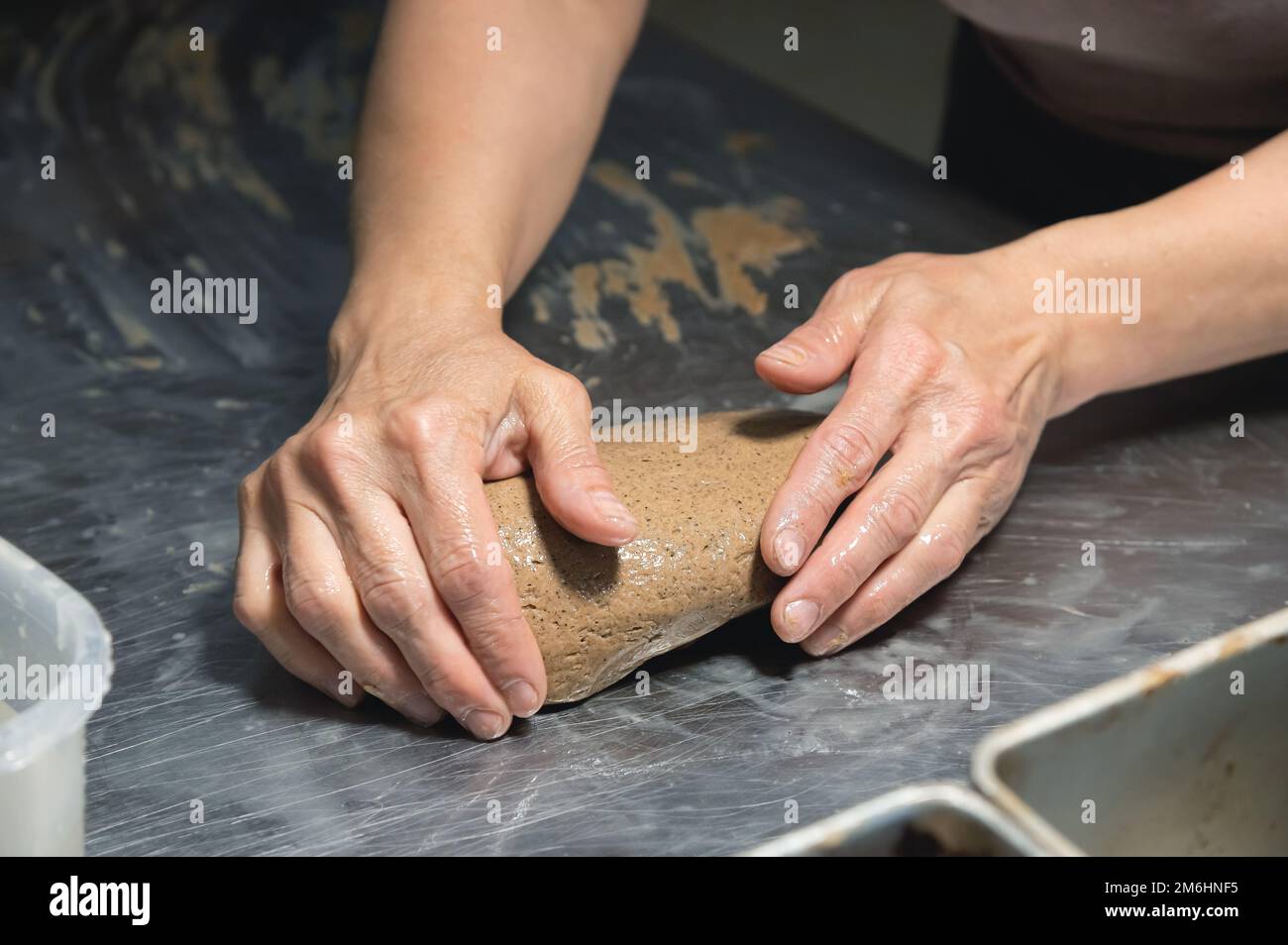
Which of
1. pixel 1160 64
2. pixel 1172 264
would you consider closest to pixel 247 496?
pixel 1172 264

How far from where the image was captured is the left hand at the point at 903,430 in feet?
3.91

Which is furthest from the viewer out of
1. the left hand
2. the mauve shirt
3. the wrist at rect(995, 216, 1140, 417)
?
the mauve shirt

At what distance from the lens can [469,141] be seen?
1509mm

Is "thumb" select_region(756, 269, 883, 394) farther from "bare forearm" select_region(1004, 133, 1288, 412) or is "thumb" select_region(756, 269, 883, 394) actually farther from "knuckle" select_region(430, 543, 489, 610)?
"knuckle" select_region(430, 543, 489, 610)

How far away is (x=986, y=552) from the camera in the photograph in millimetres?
1388

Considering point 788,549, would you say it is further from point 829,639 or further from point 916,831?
point 916,831

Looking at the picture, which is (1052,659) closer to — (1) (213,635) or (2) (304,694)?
(2) (304,694)

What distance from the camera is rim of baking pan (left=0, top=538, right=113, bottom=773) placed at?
2.56 ft

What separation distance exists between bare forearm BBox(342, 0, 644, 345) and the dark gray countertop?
9.1 inches

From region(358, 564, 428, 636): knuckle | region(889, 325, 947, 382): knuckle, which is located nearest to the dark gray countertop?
region(358, 564, 428, 636): knuckle

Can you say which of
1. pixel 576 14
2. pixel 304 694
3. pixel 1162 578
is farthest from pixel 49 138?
pixel 1162 578

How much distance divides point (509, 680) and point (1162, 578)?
67 cm

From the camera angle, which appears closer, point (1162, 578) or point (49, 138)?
point (1162, 578)

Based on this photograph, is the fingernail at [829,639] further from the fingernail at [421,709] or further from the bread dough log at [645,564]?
the fingernail at [421,709]
